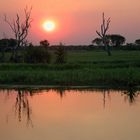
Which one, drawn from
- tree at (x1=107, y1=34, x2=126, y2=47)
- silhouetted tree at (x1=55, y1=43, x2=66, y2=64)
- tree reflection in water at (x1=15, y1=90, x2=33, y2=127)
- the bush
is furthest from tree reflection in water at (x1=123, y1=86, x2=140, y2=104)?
tree at (x1=107, y1=34, x2=126, y2=47)

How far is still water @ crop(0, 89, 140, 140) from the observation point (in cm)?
1152

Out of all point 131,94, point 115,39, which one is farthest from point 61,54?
point 115,39

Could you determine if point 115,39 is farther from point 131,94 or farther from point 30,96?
point 30,96

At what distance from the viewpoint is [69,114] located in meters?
14.5

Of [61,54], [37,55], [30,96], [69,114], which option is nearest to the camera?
[69,114]

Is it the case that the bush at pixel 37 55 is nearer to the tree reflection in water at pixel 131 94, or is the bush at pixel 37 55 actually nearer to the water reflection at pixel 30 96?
the water reflection at pixel 30 96

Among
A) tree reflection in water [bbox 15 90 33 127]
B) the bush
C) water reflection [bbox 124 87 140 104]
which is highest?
the bush

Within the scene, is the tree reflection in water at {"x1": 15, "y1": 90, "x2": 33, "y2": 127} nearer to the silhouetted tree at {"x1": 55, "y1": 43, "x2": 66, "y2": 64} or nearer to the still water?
the still water

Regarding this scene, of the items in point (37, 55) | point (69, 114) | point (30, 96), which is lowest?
point (30, 96)

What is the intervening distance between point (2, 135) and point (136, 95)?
9.01 m

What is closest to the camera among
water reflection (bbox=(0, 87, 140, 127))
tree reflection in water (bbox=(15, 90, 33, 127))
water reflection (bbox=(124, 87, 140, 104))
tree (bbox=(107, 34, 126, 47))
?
tree reflection in water (bbox=(15, 90, 33, 127))

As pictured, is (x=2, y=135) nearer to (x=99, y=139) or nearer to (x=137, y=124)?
(x=99, y=139)

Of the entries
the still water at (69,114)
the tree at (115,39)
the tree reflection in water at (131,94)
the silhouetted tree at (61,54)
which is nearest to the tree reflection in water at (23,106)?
the still water at (69,114)

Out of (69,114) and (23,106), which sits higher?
(69,114)
